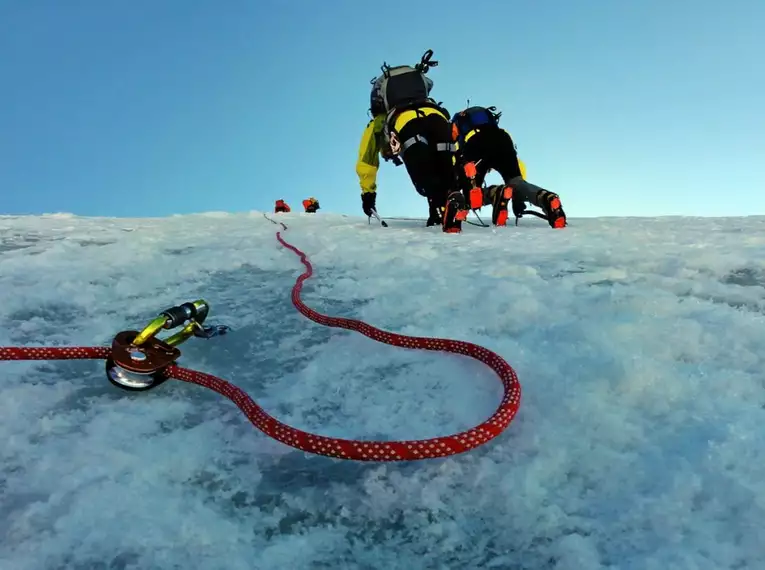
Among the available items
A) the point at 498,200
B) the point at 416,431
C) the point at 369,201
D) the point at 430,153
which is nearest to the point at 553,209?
the point at 498,200

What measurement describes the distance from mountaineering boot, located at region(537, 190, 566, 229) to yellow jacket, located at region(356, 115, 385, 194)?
5.84 ft

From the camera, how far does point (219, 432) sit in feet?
5.44

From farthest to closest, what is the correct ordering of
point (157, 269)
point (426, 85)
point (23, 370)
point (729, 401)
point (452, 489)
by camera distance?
point (426, 85)
point (157, 269)
point (23, 370)
point (729, 401)
point (452, 489)

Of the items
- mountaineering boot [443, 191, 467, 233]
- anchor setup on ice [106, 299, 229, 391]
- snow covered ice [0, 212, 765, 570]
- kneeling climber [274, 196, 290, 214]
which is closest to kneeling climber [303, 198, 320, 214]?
kneeling climber [274, 196, 290, 214]

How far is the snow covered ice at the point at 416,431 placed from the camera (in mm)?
1215

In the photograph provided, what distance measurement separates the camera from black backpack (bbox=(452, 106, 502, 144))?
6.52 m

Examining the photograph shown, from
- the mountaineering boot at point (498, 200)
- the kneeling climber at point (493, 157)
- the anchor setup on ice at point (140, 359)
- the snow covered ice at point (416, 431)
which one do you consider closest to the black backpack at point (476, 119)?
the kneeling climber at point (493, 157)

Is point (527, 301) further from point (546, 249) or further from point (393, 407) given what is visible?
point (546, 249)

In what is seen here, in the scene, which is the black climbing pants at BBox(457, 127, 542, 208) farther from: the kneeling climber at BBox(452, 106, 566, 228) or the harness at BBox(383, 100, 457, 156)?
the harness at BBox(383, 100, 457, 156)

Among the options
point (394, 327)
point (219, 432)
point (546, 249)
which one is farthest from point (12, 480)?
point (546, 249)

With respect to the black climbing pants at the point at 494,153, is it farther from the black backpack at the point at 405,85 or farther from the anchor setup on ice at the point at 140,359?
the anchor setup on ice at the point at 140,359

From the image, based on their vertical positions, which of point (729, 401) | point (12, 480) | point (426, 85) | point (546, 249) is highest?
point (426, 85)

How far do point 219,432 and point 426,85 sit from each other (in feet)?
16.0

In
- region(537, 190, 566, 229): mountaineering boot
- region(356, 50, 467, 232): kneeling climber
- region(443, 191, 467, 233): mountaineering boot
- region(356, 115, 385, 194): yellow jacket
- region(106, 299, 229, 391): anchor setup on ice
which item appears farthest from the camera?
region(356, 115, 385, 194): yellow jacket
